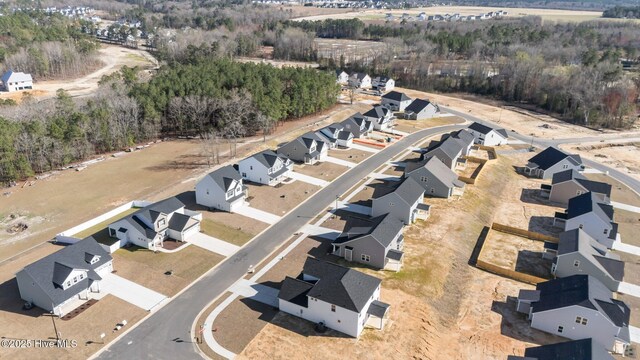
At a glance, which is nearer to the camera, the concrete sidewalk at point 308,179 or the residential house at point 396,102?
the concrete sidewalk at point 308,179

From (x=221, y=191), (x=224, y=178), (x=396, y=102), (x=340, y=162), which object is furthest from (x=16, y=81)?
(x=396, y=102)

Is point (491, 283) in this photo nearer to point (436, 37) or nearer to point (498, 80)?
point (498, 80)

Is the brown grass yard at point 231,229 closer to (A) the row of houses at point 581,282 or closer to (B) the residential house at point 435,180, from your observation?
(B) the residential house at point 435,180

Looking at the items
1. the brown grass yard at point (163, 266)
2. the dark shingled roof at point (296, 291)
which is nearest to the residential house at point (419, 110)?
the brown grass yard at point (163, 266)

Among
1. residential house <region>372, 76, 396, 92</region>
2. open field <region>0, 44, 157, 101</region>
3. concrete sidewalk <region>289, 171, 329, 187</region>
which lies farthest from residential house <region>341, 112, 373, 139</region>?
open field <region>0, 44, 157, 101</region>

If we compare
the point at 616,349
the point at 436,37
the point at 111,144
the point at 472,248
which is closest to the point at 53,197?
the point at 111,144

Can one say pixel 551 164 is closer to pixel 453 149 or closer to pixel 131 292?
pixel 453 149
